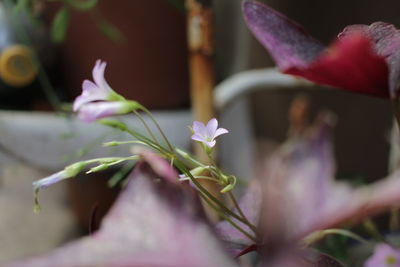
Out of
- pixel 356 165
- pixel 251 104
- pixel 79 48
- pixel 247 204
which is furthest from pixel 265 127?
pixel 247 204

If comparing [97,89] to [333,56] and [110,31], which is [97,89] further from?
[110,31]

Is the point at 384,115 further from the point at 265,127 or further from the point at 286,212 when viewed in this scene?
the point at 286,212

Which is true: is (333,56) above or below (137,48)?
above

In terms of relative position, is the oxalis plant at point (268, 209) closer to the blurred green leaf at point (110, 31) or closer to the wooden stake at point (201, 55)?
the wooden stake at point (201, 55)

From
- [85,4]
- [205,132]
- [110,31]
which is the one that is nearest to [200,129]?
[205,132]

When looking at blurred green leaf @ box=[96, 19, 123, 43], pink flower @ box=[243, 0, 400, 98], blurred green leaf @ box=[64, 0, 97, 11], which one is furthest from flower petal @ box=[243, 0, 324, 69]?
blurred green leaf @ box=[96, 19, 123, 43]

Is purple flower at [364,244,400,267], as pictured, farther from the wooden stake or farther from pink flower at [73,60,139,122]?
the wooden stake

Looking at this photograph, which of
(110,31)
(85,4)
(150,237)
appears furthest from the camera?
(110,31)
